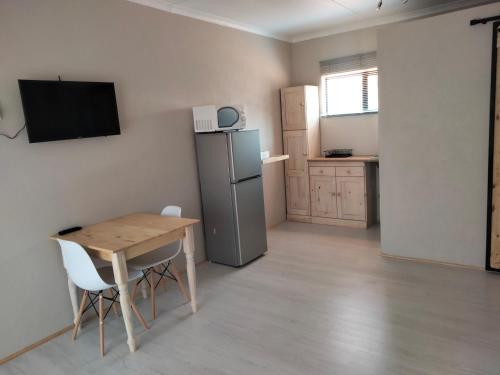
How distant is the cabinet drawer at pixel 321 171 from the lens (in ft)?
17.2

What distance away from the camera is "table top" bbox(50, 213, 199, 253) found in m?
2.59

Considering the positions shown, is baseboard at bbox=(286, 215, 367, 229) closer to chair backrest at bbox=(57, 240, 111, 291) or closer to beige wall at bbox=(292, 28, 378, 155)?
beige wall at bbox=(292, 28, 378, 155)

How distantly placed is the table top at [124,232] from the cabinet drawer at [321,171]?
8.89 feet

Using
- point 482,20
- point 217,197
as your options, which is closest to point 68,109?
point 217,197

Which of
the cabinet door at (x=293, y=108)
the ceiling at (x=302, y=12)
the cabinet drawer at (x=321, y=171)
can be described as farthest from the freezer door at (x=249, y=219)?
the ceiling at (x=302, y=12)

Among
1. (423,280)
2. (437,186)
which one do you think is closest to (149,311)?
(423,280)

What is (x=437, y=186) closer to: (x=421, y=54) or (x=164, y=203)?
(x=421, y=54)

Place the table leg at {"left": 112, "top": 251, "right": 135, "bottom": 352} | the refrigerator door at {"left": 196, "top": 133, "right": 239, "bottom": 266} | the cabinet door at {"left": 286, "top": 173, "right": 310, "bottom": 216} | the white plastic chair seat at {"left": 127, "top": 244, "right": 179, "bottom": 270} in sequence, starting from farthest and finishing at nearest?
the cabinet door at {"left": 286, "top": 173, "right": 310, "bottom": 216} < the refrigerator door at {"left": 196, "top": 133, "right": 239, "bottom": 266} < the white plastic chair seat at {"left": 127, "top": 244, "right": 179, "bottom": 270} < the table leg at {"left": 112, "top": 251, "right": 135, "bottom": 352}

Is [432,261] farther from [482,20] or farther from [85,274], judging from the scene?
[85,274]

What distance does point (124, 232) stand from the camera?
2861 millimetres

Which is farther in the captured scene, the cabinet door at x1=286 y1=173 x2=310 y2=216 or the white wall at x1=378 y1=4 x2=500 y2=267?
the cabinet door at x1=286 y1=173 x2=310 y2=216

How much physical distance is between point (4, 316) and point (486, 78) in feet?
13.9

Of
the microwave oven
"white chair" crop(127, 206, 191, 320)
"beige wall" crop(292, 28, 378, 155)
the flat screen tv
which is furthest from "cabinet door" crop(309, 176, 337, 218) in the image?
the flat screen tv

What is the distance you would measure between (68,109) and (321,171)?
3447mm
